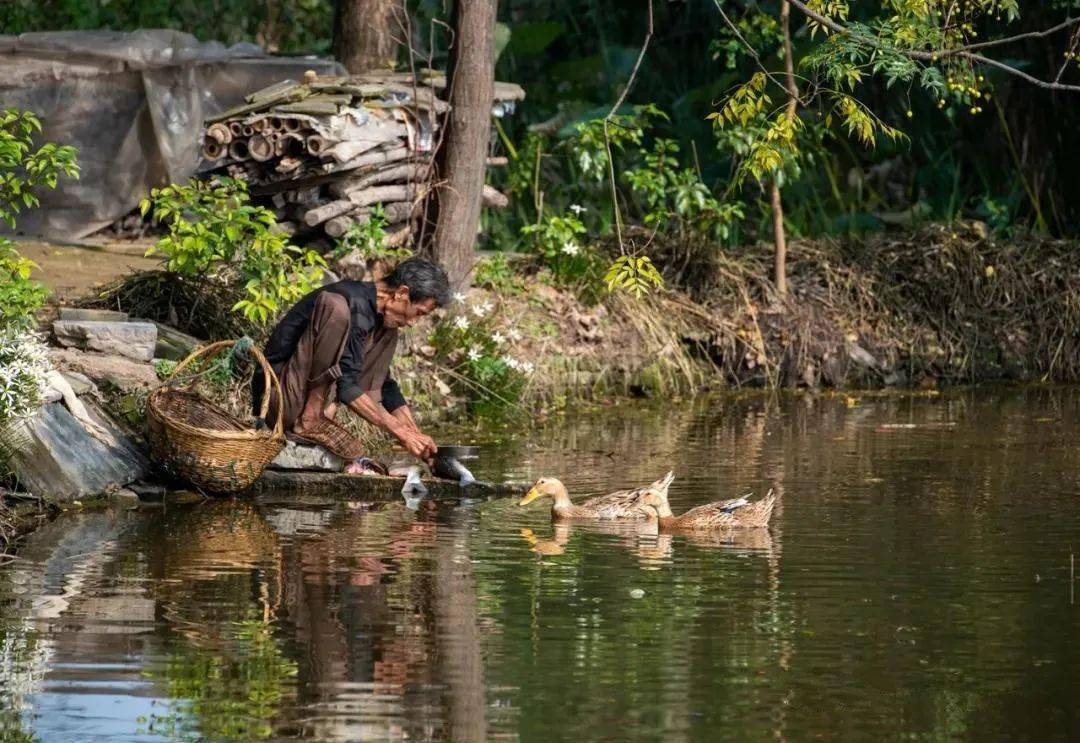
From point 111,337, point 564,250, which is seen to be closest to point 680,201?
point 564,250

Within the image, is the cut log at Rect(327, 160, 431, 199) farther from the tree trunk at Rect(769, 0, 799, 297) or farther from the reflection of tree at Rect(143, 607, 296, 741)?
the reflection of tree at Rect(143, 607, 296, 741)

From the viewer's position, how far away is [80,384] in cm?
1412

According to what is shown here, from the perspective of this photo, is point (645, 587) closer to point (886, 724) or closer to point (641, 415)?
point (886, 724)

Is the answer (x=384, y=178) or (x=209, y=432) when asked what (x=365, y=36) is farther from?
(x=209, y=432)

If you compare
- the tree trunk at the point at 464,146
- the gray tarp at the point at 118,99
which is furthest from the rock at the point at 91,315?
the gray tarp at the point at 118,99

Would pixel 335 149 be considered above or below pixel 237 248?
above

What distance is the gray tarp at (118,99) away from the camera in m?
20.5

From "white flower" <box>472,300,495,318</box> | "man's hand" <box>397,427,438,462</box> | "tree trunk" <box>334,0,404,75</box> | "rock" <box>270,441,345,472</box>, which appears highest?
"tree trunk" <box>334,0,404,75</box>

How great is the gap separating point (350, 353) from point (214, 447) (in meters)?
1.25

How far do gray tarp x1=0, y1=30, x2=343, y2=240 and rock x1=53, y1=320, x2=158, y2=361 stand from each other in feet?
17.6

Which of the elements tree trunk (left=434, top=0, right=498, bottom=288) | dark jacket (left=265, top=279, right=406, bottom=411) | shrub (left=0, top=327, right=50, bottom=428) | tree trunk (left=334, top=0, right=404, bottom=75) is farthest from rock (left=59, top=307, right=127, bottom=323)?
tree trunk (left=334, top=0, right=404, bottom=75)

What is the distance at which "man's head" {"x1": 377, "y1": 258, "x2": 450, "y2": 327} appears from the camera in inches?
530

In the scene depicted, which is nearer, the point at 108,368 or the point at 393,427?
the point at 393,427

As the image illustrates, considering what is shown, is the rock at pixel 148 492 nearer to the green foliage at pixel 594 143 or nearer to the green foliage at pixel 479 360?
the green foliage at pixel 479 360
